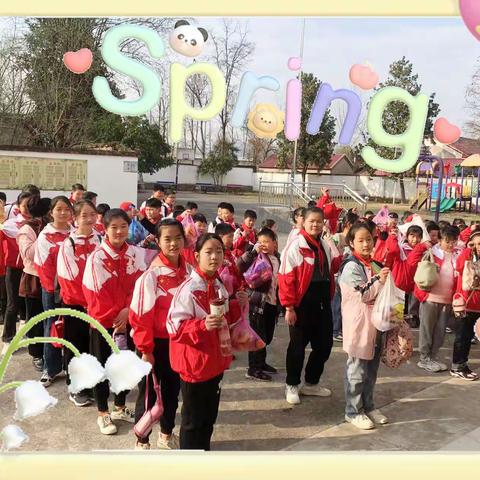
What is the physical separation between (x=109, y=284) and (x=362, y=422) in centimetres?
199

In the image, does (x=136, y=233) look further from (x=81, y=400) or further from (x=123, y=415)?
(x=123, y=415)

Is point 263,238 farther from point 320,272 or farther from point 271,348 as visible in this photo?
point 271,348

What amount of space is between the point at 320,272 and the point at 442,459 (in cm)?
153

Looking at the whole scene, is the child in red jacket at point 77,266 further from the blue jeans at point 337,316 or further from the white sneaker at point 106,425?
the blue jeans at point 337,316

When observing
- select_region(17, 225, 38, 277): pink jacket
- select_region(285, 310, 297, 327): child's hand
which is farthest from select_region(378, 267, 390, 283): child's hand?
select_region(17, 225, 38, 277): pink jacket

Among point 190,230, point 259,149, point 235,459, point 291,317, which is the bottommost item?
point 235,459

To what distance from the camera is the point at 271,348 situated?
5113mm

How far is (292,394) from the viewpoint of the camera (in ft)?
12.6

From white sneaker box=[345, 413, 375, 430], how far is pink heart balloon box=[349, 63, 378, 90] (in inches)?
99.4

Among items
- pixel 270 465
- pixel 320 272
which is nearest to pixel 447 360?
pixel 320 272

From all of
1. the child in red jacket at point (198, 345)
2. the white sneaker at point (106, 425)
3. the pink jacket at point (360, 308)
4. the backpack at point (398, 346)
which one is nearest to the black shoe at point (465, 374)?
the backpack at point (398, 346)

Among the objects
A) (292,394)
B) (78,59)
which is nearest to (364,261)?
(292,394)

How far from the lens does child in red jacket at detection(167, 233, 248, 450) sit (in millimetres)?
2641

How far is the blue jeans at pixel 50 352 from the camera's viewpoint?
3899mm
